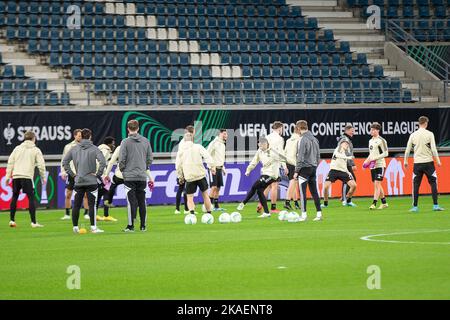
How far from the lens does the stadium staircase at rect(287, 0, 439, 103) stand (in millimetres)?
41781

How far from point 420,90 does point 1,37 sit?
51.3 ft

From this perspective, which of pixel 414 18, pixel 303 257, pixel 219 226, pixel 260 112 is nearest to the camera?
pixel 303 257

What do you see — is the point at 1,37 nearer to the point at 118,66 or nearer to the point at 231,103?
the point at 118,66

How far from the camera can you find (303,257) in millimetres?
14883

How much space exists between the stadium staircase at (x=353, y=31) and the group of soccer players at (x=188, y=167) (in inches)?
505

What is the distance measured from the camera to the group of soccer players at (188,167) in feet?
66.6

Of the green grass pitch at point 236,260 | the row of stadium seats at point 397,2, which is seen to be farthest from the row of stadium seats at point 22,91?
the row of stadium seats at point 397,2

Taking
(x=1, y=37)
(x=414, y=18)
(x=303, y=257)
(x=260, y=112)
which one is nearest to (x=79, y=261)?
(x=303, y=257)

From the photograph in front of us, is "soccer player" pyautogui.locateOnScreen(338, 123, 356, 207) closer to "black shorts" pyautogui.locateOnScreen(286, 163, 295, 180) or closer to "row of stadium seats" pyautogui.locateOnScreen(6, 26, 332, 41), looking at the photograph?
"black shorts" pyautogui.locateOnScreen(286, 163, 295, 180)

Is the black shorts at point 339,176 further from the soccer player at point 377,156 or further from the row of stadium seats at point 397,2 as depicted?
the row of stadium seats at point 397,2

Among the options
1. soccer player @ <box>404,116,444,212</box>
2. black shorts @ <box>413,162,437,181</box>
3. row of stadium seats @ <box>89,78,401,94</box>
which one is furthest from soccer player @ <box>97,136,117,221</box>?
row of stadium seats @ <box>89,78,401,94</box>

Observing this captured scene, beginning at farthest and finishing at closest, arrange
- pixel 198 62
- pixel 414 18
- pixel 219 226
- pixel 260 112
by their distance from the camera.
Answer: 1. pixel 414 18
2. pixel 198 62
3. pixel 260 112
4. pixel 219 226

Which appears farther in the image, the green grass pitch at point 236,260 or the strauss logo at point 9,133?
the strauss logo at point 9,133

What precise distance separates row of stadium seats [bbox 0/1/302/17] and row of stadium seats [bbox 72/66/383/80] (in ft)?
11.7
